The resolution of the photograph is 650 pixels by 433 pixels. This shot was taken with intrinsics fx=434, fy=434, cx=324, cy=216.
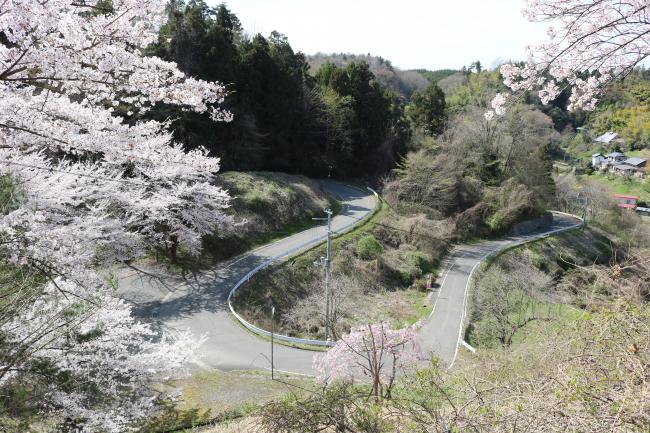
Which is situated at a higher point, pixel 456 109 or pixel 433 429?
pixel 456 109

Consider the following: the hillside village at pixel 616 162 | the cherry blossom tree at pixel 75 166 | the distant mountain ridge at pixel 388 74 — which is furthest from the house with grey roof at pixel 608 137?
the cherry blossom tree at pixel 75 166

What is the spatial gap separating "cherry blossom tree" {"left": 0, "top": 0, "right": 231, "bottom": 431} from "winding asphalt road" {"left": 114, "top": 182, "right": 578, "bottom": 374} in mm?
2905

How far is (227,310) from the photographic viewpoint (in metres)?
15.3

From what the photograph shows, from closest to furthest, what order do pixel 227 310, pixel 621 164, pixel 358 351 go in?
pixel 358 351
pixel 227 310
pixel 621 164

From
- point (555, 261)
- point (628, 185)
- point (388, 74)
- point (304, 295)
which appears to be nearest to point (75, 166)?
point (304, 295)

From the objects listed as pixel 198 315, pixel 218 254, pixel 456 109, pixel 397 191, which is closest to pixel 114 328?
pixel 198 315

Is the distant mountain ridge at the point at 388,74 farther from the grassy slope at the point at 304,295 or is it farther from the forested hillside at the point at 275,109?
the grassy slope at the point at 304,295

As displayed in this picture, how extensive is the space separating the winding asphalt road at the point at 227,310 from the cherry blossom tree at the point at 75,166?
2.90 meters

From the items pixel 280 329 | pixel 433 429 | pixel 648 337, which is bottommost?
pixel 280 329

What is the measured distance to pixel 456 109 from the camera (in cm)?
4325

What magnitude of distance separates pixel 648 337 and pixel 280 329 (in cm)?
1345

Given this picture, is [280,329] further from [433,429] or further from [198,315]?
[433,429]

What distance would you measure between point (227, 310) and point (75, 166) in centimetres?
670

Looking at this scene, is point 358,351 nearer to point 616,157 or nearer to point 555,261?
point 555,261
